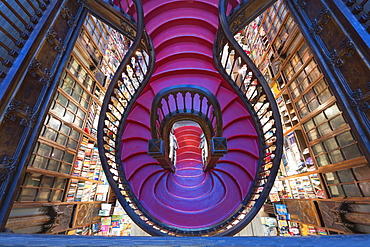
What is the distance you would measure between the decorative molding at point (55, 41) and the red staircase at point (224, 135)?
1.97m

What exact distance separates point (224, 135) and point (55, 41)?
11.4 feet

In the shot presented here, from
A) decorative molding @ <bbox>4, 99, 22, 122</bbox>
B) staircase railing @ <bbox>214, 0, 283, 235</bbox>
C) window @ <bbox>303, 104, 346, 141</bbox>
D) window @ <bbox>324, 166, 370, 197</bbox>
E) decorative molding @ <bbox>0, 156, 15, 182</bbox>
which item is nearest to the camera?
decorative molding @ <bbox>0, 156, 15, 182</bbox>

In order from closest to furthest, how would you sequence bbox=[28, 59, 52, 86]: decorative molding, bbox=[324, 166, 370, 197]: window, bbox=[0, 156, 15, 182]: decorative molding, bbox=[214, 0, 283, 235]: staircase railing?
bbox=[0, 156, 15, 182]: decorative molding, bbox=[28, 59, 52, 86]: decorative molding, bbox=[214, 0, 283, 235]: staircase railing, bbox=[324, 166, 370, 197]: window

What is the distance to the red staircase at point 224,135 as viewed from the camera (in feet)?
12.0

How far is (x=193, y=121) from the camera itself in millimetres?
3768

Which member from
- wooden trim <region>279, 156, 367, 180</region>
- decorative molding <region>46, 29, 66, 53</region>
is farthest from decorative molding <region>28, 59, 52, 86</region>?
wooden trim <region>279, 156, 367, 180</region>

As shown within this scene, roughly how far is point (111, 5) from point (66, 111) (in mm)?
3102

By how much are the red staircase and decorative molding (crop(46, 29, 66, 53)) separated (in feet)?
6.47

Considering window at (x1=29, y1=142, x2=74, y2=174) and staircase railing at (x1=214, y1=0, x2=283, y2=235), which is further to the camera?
window at (x1=29, y1=142, x2=74, y2=174)

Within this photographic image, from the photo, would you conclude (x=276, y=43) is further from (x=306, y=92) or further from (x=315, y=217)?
(x=315, y=217)

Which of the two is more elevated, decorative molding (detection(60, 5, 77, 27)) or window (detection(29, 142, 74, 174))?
decorative molding (detection(60, 5, 77, 27))

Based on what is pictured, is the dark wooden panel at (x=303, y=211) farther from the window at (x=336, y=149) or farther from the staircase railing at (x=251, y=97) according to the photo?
the staircase railing at (x=251, y=97)

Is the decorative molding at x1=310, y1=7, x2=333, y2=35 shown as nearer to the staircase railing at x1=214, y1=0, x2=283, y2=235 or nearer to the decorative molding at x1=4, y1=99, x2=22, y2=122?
the staircase railing at x1=214, y1=0, x2=283, y2=235

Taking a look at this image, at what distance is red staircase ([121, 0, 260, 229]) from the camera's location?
3660 millimetres
